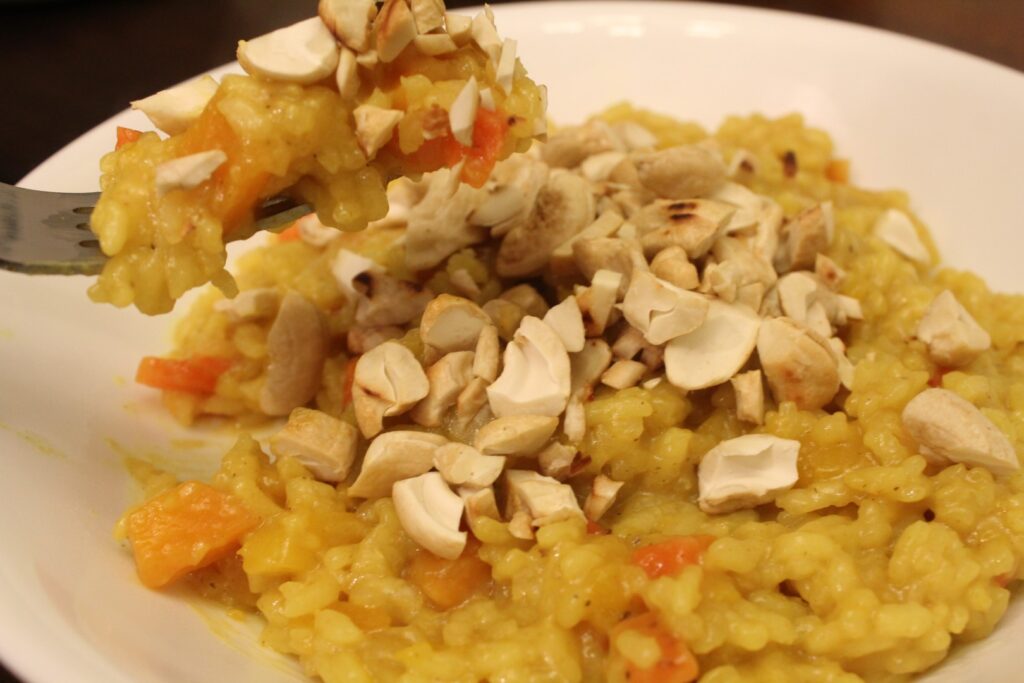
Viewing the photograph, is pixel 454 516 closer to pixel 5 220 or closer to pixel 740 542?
pixel 740 542

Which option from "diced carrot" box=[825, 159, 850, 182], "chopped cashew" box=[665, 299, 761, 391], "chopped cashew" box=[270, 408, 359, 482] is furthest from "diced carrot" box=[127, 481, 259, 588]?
"diced carrot" box=[825, 159, 850, 182]

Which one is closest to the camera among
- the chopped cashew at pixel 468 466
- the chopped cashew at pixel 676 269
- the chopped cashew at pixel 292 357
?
the chopped cashew at pixel 468 466

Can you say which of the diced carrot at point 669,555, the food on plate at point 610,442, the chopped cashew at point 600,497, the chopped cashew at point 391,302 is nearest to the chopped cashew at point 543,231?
the food on plate at point 610,442

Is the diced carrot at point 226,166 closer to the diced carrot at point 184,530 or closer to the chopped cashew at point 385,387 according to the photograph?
the chopped cashew at point 385,387

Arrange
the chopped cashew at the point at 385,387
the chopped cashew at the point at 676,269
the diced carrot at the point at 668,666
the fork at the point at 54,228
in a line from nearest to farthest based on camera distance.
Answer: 1. the diced carrot at the point at 668,666
2. the fork at the point at 54,228
3. the chopped cashew at the point at 385,387
4. the chopped cashew at the point at 676,269

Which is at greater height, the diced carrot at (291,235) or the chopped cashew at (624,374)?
the chopped cashew at (624,374)

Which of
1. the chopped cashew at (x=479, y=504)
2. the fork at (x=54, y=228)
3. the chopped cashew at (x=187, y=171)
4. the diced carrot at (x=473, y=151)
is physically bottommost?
the chopped cashew at (x=479, y=504)

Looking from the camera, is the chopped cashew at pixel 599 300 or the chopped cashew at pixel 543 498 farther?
the chopped cashew at pixel 599 300
